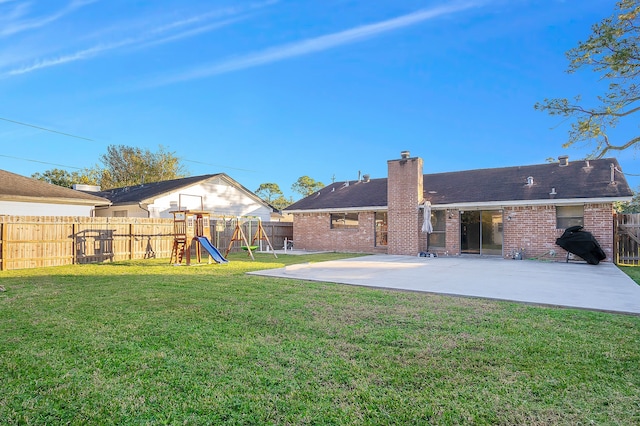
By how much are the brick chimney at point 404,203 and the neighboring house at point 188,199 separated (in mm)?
9637

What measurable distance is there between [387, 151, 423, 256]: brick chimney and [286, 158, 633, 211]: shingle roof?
30.4 inches

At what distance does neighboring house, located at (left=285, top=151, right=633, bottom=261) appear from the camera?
13133 millimetres

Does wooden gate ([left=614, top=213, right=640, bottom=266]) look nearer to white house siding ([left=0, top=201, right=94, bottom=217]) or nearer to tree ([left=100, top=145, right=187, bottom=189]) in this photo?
white house siding ([left=0, top=201, right=94, bottom=217])

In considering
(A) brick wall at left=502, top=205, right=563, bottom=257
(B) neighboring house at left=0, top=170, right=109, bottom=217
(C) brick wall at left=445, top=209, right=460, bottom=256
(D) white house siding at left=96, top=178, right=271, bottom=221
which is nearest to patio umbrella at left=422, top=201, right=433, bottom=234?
(C) brick wall at left=445, top=209, right=460, bottom=256

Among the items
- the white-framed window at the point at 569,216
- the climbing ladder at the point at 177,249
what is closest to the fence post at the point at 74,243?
the climbing ladder at the point at 177,249

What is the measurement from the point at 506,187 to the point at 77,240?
1719 cm

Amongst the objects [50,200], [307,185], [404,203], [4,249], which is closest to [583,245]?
[404,203]

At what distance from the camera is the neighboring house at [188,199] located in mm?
19578

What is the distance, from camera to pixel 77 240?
41.9ft

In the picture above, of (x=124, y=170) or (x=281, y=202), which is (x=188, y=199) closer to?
(x=124, y=170)

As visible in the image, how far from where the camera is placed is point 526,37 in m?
15.1

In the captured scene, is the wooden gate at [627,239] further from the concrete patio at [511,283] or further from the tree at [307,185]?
the tree at [307,185]

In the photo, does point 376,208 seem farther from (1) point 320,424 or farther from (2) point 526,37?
(1) point 320,424

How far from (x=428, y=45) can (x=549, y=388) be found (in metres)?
16.9
